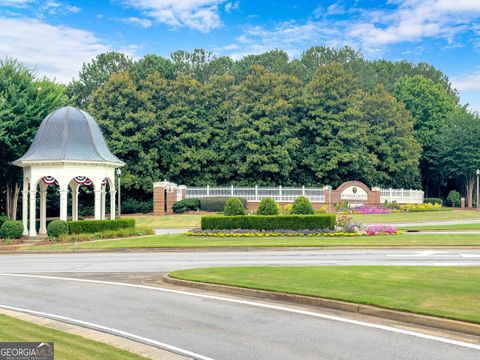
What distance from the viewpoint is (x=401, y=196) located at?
192ft

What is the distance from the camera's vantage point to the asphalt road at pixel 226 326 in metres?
8.85

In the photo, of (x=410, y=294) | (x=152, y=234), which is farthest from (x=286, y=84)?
(x=410, y=294)

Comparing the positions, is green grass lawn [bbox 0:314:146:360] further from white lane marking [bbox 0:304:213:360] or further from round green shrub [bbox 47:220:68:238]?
round green shrub [bbox 47:220:68:238]

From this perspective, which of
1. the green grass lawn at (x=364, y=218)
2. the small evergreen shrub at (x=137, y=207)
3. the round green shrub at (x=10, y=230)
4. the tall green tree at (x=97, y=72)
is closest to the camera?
the round green shrub at (x=10, y=230)

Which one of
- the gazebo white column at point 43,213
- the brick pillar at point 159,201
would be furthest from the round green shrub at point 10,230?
the brick pillar at point 159,201

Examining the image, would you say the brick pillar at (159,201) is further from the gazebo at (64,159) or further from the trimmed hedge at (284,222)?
the trimmed hedge at (284,222)

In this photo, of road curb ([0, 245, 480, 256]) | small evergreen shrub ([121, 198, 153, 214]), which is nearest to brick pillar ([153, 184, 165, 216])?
small evergreen shrub ([121, 198, 153, 214])

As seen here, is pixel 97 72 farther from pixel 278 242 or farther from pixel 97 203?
pixel 278 242

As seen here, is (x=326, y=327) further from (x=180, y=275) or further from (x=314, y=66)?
(x=314, y=66)

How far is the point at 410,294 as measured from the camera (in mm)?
12461

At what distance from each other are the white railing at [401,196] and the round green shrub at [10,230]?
35086 millimetres

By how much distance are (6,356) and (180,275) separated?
983 cm

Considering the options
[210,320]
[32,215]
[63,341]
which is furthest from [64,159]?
[63,341]

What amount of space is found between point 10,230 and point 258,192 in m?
25.7
